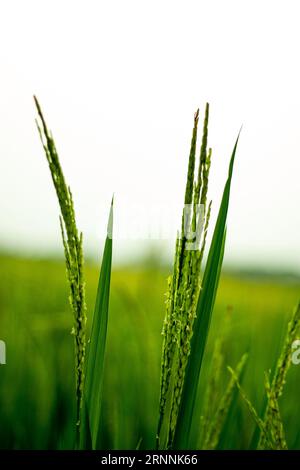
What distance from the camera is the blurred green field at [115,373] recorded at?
3.65 feet

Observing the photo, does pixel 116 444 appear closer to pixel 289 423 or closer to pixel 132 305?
pixel 132 305

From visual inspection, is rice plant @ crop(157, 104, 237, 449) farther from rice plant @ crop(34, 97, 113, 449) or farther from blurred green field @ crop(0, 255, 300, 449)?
blurred green field @ crop(0, 255, 300, 449)

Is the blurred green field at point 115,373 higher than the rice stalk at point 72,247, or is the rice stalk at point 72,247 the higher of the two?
the rice stalk at point 72,247

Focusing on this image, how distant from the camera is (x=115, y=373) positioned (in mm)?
1382

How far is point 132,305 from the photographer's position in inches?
49.2

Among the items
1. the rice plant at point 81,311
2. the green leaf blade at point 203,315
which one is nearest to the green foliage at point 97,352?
the rice plant at point 81,311

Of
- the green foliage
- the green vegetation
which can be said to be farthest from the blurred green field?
the green foliage

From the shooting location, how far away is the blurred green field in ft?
3.65

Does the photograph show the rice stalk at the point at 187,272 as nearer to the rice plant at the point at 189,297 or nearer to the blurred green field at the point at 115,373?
the rice plant at the point at 189,297

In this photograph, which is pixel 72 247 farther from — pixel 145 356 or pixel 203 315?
pixel 145 356

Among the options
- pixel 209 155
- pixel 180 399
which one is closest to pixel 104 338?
pixel 180 399

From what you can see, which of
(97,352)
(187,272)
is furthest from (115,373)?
(187,272)

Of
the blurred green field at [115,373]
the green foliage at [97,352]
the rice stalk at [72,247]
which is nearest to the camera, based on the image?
the rice stalk at [72,247]

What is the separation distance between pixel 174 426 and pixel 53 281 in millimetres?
1450
